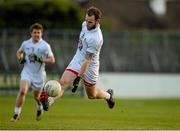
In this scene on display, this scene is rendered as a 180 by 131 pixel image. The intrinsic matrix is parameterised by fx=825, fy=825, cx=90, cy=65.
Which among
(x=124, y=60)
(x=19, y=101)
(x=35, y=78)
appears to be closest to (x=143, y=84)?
Answer: (x=124, y=60)

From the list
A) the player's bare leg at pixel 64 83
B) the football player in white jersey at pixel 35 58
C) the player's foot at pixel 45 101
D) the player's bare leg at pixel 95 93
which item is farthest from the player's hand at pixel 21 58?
the player's foot at pixel 45 101

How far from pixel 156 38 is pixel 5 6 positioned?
1959cm

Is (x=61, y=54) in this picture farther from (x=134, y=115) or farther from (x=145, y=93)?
(x=134, y=115)

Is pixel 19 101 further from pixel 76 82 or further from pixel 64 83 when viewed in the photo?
pixel 76 82

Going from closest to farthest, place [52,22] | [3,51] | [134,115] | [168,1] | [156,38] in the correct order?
1. [134,115]
2. [3,51]
3. [156,38]
4. [52,22]
5. [168,1]

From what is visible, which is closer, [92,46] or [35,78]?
[92,46]

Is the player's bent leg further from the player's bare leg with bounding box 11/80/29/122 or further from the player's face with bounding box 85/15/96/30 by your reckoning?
the player's face with bounding box 85/15/96/30

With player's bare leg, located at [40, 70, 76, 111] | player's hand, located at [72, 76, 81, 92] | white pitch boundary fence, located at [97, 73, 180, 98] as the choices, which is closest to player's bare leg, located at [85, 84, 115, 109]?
player's bare leg, located at [40, 70, 76, 111]

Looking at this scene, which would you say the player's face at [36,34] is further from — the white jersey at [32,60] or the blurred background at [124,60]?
the blurred background at [124,60]

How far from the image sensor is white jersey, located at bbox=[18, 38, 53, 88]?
78.4 ft

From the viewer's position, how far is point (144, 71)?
45.6 metres

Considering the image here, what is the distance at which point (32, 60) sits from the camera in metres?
24.1

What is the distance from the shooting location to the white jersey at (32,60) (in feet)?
78.4

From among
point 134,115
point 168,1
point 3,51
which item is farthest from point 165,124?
point 168,1
